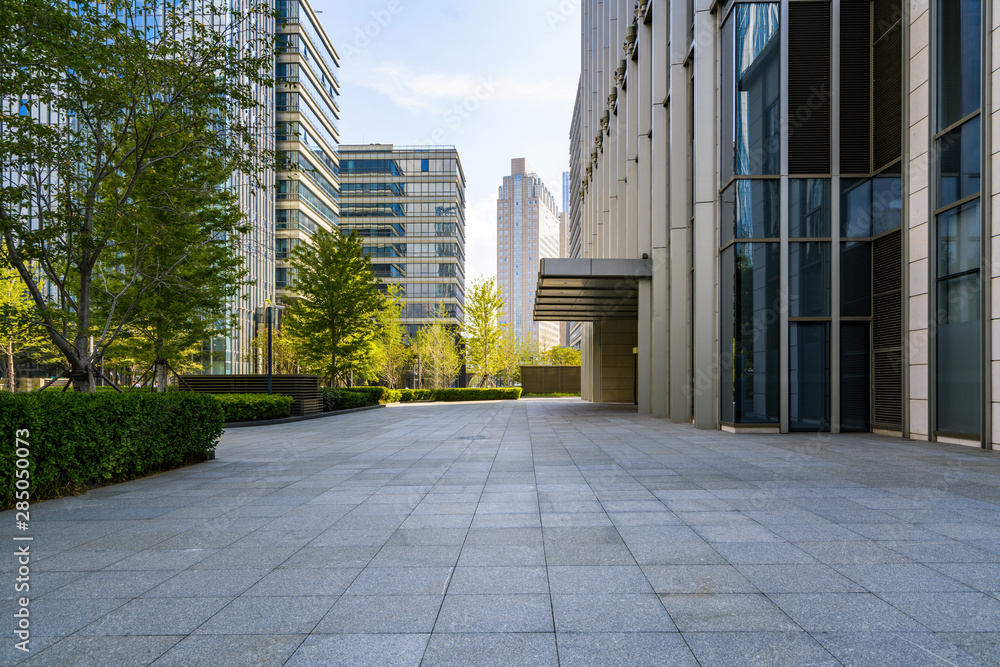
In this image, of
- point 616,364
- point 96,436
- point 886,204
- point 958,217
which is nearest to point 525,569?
point 96,436

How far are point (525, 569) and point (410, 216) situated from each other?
273ft

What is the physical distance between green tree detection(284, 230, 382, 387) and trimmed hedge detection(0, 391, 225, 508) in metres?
21.1

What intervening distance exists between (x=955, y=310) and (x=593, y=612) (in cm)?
1269

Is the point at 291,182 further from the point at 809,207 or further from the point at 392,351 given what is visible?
the point at 809,207

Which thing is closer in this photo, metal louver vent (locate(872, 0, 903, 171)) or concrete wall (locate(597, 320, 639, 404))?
metal louver vent (locate(872, 0, 903, 171))

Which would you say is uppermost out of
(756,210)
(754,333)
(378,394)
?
(756,210)

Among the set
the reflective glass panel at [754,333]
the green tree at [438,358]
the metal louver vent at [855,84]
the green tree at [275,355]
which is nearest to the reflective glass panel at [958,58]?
the metal louver vent at [855,84]

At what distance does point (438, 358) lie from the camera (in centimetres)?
5550

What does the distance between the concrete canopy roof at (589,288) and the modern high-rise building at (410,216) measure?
154 feet

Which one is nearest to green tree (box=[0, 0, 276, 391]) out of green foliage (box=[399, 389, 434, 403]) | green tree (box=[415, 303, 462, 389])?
green foliage (box=[399, 389, 434, 403])

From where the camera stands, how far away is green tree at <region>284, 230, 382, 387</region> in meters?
32.3

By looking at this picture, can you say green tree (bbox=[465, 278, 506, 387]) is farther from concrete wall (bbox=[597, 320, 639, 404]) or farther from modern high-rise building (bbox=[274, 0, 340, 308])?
modern high-rise building (bbox=[274, 0, 340, 308])

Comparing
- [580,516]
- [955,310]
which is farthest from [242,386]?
[955,310]

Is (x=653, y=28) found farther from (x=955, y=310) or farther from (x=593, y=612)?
(x=593, y=612)
